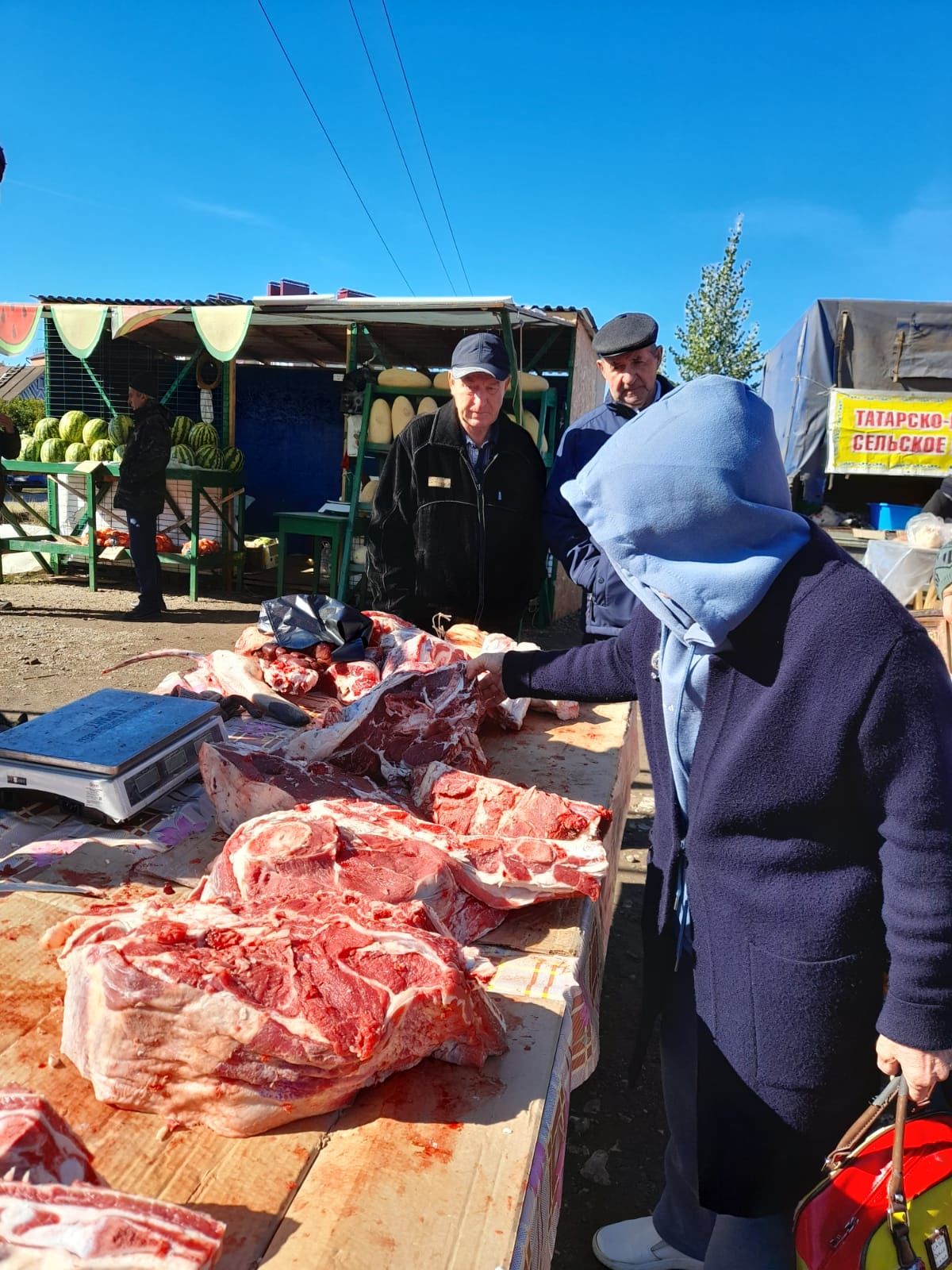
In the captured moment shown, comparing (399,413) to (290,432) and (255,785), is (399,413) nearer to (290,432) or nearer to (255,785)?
(290,432)

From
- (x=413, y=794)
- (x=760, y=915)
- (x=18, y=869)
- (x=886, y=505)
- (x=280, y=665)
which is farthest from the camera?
(x=886, y=505)

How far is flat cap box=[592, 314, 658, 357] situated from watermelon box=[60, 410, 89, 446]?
28.1 feet

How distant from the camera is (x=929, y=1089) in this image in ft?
4.87

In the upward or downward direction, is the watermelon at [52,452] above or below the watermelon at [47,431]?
below

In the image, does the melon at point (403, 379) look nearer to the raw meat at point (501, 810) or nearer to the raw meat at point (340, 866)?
the raw meat at point (501, 810)

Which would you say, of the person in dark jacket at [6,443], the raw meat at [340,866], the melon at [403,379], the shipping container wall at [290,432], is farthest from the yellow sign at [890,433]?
the raw meat at [340,866]

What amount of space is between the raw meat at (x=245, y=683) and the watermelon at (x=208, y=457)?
719cm

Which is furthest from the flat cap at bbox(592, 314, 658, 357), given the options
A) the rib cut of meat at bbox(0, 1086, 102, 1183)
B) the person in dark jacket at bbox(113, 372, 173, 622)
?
the person in dark jacket at bbox(113, 372, 173, 622)

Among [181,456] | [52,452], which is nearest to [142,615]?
[181,456]

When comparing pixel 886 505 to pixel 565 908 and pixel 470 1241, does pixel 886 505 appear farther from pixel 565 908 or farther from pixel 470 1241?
pixel 470 1241

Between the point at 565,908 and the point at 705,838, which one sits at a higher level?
the point at 705,838

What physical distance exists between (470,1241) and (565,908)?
93 centimetres

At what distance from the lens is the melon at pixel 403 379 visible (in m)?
8.58

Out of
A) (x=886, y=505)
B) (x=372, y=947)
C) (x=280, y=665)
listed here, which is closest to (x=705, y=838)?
(x=372, y=947)
